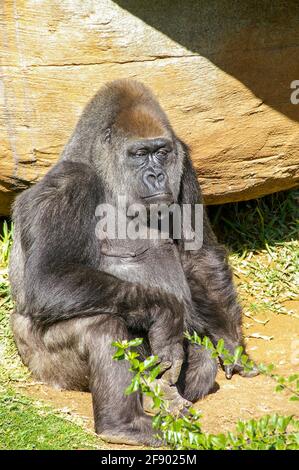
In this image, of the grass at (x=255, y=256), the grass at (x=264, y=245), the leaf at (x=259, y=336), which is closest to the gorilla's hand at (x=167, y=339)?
the grass at (x=255, y=256)

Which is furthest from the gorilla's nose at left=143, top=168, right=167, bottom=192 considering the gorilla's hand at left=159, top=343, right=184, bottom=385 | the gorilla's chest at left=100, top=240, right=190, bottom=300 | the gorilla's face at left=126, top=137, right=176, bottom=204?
the gorilla's hand at left=159, top=343, right=184, bottom=385

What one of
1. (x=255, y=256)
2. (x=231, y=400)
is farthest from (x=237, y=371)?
(x=255, y=256)

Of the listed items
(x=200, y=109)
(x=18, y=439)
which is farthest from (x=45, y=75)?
(x=18, y=439)

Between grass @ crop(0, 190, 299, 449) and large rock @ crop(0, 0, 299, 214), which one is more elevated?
large rock @ crop(0, 0, 299, 214)

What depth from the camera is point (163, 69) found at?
5.64m

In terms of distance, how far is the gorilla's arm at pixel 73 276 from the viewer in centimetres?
477

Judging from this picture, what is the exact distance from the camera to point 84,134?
203 inches

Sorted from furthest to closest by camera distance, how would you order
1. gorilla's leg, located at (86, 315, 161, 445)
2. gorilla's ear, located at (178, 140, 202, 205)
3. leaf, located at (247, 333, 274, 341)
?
leaf, located at (247, 333, 274, 341) → gorilla's ear, located at (178, 140, 202, 205) → gorilla's leg, located at (86, 315, 161, 445)

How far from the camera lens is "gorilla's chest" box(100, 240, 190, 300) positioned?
5117 mm

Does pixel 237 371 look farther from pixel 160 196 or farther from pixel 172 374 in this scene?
pixel 160 196

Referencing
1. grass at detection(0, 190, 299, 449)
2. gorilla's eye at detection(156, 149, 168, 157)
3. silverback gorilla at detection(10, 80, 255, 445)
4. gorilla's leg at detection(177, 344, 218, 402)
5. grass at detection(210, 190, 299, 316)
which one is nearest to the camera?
silverback gorilla at detection(10, 80, 255, 445)

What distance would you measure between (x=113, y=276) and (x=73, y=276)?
10.1 inches

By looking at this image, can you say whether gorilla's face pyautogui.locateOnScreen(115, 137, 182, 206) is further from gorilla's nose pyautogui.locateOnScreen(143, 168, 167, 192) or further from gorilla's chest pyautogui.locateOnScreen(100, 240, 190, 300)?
gorilla's chest pyautogui.locateOnScreen(100, 240, 190, 300)

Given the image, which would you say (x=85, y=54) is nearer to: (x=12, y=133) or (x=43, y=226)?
(x=12, y=133)
